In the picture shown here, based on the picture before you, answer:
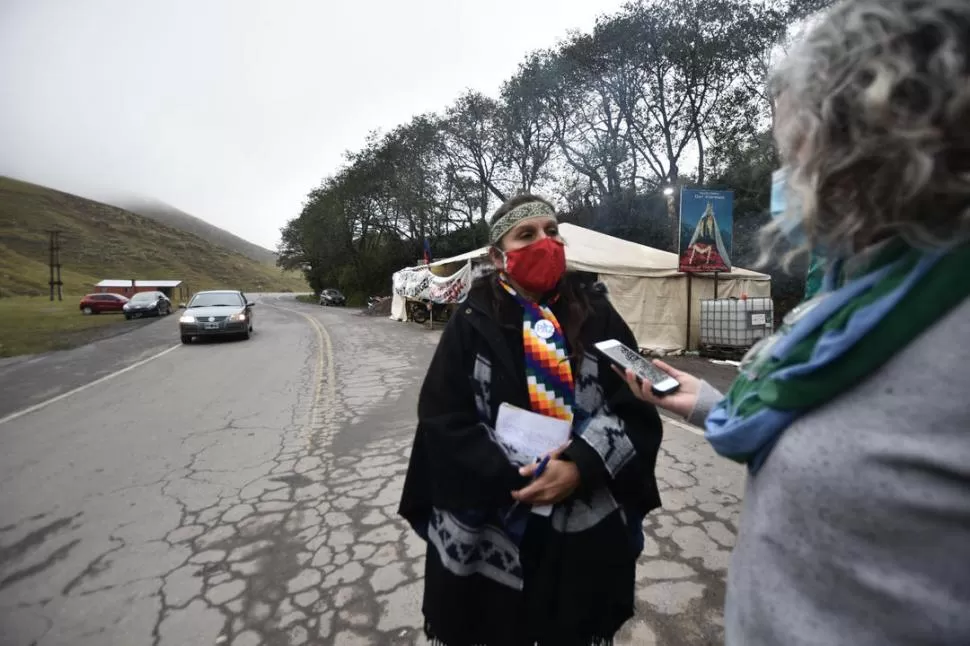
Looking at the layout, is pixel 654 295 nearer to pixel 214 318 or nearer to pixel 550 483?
pixel 550 483

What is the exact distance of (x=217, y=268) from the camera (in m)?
115

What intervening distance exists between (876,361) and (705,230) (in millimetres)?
10192

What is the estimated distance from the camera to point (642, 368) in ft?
4.78

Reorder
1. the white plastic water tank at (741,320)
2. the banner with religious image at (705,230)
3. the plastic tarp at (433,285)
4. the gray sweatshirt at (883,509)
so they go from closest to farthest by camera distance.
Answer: the gray sweatshirt at (883,509) < the white plastic water tank at (741,320) < the banner with religious image at (705,230) < the plastic tarp at (433,285)

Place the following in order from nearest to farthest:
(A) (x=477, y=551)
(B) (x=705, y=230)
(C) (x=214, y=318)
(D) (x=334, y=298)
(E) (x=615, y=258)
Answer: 1. (A) (x=477, y=551)
2. (B) (x=705, y=230)
3. (E) (x=615, y=258)
4. (C) (x=214, y=318)
5. (D) (x=334, y=298)

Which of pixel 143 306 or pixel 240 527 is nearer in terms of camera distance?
pixel 240 527

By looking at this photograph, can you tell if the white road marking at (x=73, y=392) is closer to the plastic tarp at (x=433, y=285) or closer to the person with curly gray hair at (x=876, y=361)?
the plastic tarp at (x=433, y=285)

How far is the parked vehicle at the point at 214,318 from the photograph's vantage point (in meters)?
12.3

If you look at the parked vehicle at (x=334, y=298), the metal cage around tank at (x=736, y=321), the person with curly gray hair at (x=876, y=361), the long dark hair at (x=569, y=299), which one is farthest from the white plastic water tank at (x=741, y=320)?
the parked vehicle at (x=334, y=298)

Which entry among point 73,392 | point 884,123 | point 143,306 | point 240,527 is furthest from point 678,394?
point 143,306

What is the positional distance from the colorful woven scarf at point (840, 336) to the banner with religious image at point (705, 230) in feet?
32.1

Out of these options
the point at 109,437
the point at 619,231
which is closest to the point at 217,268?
the point at 619,231

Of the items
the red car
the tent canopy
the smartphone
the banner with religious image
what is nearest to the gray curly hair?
the smartphone

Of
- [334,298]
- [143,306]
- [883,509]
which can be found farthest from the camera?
[334,298]
